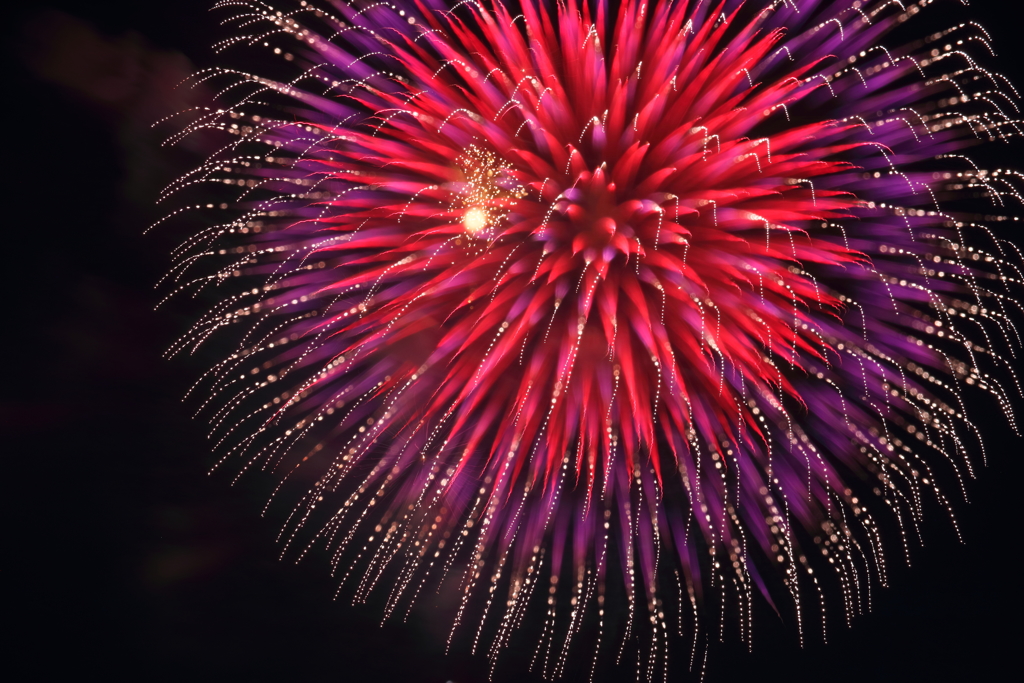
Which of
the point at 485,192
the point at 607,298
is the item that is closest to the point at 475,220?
the point at 485,192

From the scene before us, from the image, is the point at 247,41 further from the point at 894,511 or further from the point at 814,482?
the point at 894,511

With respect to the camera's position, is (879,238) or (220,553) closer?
(879,238)

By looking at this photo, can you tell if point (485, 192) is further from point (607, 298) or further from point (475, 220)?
point (607, 298)

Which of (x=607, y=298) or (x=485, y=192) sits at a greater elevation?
(x=485, y=192)

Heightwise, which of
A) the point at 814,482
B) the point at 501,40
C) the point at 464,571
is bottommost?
the point at 464,571

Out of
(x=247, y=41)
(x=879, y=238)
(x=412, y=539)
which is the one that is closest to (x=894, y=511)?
(x=879, y=238)

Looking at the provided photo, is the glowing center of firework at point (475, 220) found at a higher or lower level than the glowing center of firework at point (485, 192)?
lower
